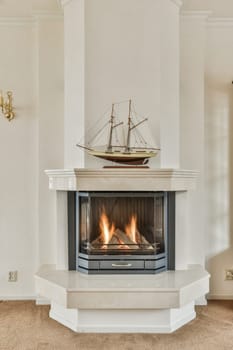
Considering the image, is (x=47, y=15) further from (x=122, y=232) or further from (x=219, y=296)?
(x=219, y=296)

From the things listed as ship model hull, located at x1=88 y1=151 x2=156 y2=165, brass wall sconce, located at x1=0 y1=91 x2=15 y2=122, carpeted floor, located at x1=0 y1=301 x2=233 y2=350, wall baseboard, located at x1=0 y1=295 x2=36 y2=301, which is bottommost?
carpeted floor, located at x1=0 y1=301 x2=233 y2=350

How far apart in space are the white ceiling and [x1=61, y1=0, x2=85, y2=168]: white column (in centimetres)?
16

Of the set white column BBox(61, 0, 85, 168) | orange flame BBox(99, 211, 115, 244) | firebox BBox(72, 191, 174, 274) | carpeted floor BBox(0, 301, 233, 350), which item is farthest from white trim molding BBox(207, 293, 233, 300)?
white column BBox(61, 0, 85, 168)

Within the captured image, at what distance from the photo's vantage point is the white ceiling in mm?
3479

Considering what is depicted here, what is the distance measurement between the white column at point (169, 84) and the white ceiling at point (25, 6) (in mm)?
990

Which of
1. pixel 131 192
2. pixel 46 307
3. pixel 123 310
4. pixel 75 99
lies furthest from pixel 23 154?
pixel 123 310

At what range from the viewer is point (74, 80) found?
3361 millimetres

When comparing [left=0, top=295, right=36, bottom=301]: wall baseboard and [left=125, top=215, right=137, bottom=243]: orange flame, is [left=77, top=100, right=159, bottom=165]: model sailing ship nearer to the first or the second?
[left=125, top=215, right=137, bottom=243]: orange flame

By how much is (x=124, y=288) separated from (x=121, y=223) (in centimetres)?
60

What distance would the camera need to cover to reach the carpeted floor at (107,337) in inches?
110

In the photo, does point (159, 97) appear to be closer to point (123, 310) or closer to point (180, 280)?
point (180, 280)

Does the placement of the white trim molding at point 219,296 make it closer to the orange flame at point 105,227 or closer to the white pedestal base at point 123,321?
the white pedestal base at point 123,321

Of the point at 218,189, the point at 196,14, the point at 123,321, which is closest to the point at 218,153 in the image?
the point at 218,189

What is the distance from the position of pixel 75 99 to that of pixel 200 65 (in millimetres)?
1279
